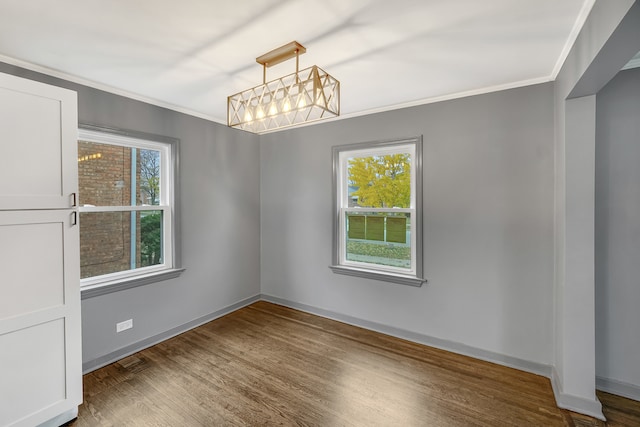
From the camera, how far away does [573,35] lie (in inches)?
71.7

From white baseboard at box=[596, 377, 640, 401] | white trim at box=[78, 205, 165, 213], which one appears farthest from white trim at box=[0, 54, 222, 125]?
white baseboard at box=[596, 377, 640, 401]

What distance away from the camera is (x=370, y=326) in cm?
337

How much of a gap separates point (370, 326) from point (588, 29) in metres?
3.03

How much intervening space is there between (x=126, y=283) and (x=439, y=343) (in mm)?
3103

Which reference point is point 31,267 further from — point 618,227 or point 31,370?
point 618,227

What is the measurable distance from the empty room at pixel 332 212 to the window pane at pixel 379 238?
0.09ft

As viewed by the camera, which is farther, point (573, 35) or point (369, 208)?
point (369, 208)

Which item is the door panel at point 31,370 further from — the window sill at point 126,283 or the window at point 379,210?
the window at point 379,210

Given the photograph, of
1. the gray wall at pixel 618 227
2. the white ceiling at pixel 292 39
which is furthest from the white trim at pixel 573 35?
the gray wall at pixel 618 227

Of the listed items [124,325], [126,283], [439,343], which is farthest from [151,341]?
[439,343]

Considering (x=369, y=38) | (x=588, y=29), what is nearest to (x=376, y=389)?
(x=369, y=38)

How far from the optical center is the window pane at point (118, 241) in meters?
2.60

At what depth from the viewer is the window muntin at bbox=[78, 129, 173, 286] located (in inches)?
102

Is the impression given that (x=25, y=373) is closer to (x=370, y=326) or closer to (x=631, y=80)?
(x=370, y=326)
